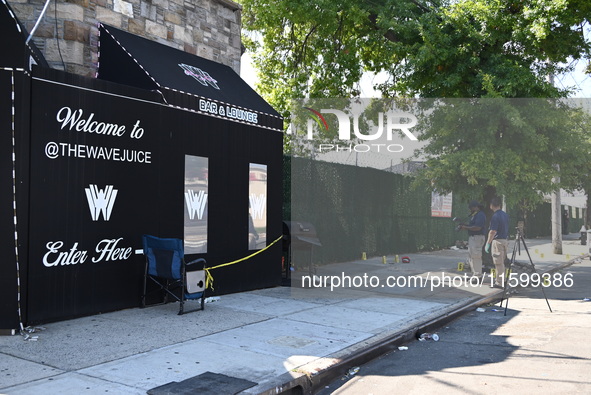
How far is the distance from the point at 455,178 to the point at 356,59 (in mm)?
5273

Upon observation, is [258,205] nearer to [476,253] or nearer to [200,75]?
[200,75]

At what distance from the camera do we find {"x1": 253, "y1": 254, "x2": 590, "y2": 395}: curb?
571 centimetres

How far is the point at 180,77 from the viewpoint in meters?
10.1

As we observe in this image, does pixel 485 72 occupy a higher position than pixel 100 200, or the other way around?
pixel 485 72

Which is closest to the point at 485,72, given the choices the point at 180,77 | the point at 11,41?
the point at 180,77

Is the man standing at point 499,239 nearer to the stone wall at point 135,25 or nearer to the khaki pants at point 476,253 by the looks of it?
the khaki pants at point 476,253

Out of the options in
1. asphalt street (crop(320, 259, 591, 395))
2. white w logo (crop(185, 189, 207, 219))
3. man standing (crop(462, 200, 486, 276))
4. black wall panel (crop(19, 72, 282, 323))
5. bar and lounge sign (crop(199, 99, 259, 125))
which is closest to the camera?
asphalt street (crop(320, 259, 591, 395))

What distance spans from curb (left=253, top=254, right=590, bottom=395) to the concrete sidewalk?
0.5 inches

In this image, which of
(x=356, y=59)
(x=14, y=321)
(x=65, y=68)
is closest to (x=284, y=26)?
(x=356, y=59)

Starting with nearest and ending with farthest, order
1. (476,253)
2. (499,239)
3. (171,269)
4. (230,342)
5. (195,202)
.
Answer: (230,342) → (171,269) → (195,202) → (499,239) → (476,253)

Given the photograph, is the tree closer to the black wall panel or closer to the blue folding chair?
the black wall panel

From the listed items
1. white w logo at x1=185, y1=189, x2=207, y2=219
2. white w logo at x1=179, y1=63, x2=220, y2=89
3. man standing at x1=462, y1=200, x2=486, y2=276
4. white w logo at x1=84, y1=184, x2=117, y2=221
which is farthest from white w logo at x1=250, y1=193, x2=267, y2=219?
man standing at x1=462, y1=200, x2=486, y2=276

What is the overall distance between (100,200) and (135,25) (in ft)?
11.9

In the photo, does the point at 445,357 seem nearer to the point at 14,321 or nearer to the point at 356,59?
the point at 14,321
